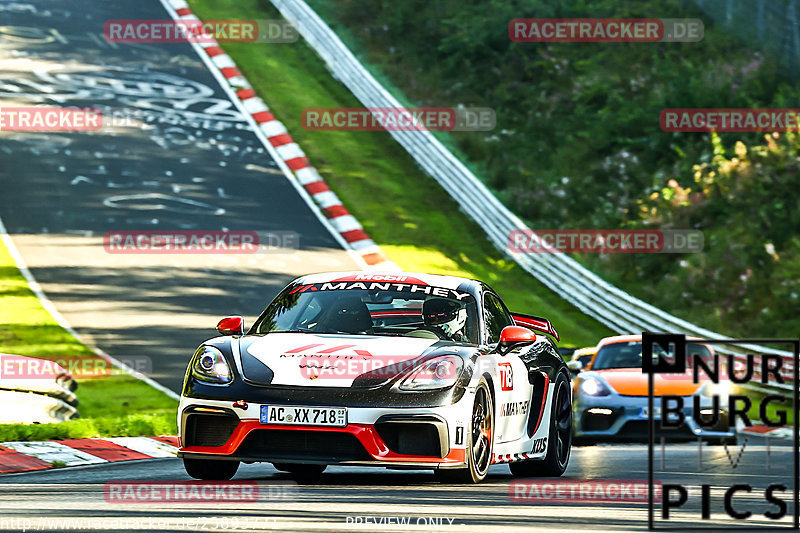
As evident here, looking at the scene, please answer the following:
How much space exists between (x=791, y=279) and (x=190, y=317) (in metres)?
9.06

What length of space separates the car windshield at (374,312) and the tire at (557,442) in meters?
1.26

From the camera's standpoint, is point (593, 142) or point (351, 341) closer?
point (351, 341)

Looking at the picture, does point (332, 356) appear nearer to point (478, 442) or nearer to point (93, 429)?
point (478, 442)

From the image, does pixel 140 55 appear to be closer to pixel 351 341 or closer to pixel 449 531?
pixel 351 341

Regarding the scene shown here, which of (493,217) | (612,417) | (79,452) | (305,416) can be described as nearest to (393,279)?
(305,416)

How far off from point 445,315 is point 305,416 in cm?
160

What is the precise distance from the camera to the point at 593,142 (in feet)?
95.9

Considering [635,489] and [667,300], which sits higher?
[667,300]

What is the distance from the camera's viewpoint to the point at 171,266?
21922 mm

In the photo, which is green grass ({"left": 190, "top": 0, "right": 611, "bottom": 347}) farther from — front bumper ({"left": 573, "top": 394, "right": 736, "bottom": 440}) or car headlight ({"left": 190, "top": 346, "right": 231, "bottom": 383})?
car headlight ({"left": 190, "top": 346, "right": 231, "bottom": 383})

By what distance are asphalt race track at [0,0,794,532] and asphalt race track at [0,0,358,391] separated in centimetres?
4

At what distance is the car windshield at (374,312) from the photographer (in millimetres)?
9477

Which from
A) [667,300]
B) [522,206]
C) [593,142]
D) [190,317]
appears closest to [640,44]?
[593,142]

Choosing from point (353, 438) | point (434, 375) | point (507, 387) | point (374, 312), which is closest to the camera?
point (353, 438)
